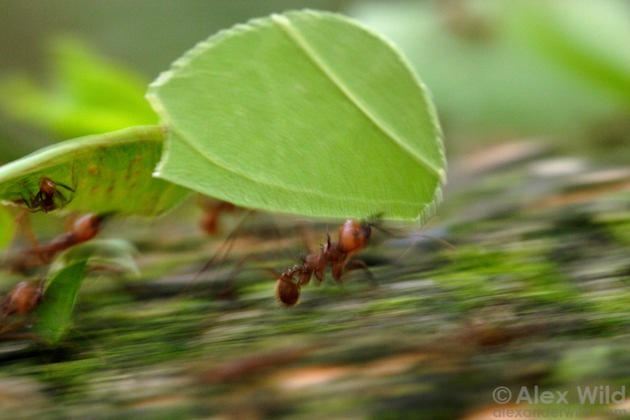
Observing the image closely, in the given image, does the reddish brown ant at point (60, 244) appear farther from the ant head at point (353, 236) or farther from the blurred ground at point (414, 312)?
the ant head at point (353, 236)

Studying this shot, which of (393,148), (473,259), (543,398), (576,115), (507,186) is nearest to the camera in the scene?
(543,398)

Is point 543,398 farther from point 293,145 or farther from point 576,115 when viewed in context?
point 576,115

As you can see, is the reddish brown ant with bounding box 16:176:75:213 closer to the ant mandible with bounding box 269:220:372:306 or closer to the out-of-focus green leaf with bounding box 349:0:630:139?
the ant mandible with bounding box 269:220:372:306

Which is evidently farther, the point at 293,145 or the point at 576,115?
the point at 576,115

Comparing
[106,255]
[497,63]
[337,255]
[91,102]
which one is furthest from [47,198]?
[497,63]

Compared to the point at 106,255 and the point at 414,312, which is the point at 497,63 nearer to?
the point at 106,255

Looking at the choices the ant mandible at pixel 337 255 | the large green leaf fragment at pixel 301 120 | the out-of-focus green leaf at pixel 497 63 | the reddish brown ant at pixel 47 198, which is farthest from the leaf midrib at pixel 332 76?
the out-of-focus green leaf at pixel 497 63

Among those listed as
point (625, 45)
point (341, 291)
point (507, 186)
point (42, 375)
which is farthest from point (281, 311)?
point (625, 45)
